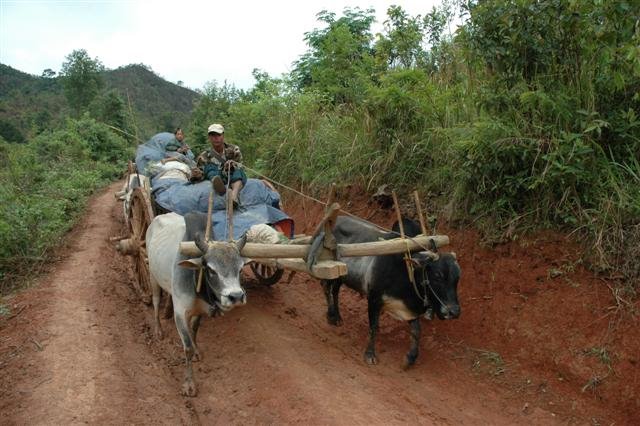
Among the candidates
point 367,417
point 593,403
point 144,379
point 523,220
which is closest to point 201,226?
point 144,379

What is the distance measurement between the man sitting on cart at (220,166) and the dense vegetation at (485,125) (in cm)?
231

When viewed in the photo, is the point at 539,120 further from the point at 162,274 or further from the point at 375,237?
the point at 162,274

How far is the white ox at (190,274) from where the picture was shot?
448cm

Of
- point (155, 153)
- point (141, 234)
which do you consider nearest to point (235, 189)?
point (141, 234)

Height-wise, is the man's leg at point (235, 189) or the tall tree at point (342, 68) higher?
the tall tree at point (342, 68)

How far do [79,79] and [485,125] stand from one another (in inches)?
1472

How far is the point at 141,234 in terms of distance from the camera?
696 cm

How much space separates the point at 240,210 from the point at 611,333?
3.96 metres

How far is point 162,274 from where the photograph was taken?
18.4 ft

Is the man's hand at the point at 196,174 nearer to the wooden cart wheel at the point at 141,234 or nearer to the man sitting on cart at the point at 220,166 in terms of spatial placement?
the man sitting on cart at the point at 220,166

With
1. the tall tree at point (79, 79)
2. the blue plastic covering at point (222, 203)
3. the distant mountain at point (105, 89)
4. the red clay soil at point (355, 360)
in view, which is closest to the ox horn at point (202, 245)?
the blue plastic covering at point (222, 203)

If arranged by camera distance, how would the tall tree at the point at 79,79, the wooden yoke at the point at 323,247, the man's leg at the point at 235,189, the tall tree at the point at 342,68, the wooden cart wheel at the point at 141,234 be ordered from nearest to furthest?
the wooden yoke at the point at 323,247 → the man's leg at the point at 235,189 → the wooden cart wheel at the point at 141,234 → the tall tree at the point at 342,68 → the tall tree at the point at 79,79

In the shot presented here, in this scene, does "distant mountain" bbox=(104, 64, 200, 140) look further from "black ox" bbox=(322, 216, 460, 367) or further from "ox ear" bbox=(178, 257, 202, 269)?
"ox ear" bbox=(178, 257, 202, 269)

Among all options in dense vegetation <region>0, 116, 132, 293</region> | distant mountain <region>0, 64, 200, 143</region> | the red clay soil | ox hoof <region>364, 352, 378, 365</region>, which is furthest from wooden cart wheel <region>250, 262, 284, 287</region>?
distant mountain <region>0, 64, 200, 143</region>
